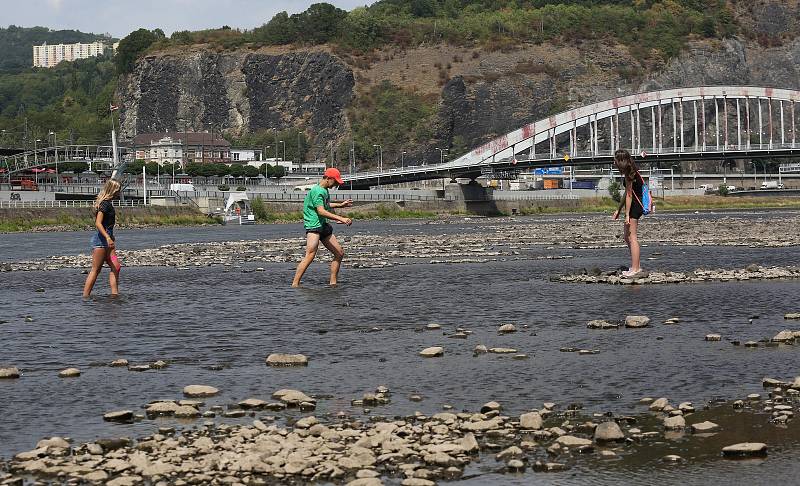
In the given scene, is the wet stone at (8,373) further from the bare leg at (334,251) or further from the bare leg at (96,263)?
the bare leg at (334,251)

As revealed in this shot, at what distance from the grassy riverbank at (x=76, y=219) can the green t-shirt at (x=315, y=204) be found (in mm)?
66587

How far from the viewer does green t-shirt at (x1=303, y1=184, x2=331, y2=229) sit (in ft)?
80.3

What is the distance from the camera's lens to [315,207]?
24.6m

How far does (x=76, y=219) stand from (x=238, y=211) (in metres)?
15.9

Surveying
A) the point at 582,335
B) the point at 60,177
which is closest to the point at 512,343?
the point at 582,335

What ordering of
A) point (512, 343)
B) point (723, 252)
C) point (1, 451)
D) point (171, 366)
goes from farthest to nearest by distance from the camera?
point (723, 252) → point (512, 343) → point (171, 366) → point (1, 451)

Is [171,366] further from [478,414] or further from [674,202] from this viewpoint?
[674,202]

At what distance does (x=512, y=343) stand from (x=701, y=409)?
5.07 metres

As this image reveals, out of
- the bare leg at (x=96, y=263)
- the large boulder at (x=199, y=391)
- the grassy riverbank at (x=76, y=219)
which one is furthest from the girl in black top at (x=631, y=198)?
the grassy riverbank at (x=76, y=219)

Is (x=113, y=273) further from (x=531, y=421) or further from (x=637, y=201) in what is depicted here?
(x=531, y=421)

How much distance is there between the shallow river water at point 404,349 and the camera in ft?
38.3

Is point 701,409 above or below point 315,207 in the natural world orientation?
below

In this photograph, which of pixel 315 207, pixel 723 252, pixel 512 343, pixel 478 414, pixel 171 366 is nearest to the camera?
pixel 478 414

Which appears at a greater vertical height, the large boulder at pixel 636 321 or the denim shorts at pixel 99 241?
the denim shorts at pixel 99 241
